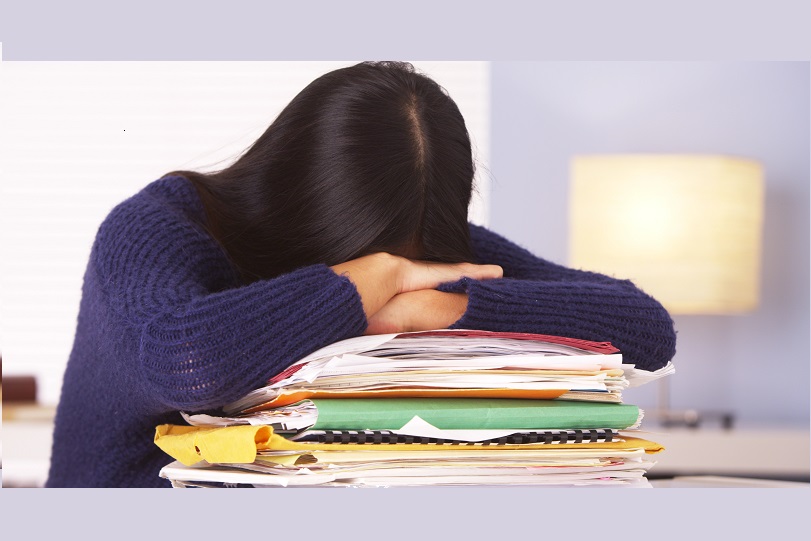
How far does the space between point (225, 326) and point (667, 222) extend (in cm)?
195

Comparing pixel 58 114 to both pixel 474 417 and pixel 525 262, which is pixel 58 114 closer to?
pixel 525 262

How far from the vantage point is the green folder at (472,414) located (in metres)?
0.55

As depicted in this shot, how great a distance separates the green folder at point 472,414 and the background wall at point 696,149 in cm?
213

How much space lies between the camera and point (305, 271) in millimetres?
677

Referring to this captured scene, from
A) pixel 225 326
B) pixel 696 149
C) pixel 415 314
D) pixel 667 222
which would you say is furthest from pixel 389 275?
pixel 696 149

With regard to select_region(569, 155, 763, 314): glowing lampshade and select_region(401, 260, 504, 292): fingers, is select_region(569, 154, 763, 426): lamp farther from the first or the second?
select_region(401, 260, 504, 292): fingers

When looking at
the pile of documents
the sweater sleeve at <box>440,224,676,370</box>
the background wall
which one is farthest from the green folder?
the background wall

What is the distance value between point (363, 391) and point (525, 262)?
1.66 feet

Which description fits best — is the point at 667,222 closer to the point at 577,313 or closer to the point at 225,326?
the point at 577,313

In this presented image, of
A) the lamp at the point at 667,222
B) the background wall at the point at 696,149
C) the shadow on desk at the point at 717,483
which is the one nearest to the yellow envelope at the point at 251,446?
the shadow on desk at the point at 717,483

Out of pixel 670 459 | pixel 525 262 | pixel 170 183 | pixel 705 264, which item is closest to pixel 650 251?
pixel 705 264

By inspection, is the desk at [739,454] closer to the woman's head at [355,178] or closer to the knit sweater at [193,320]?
the knit sweater at [193,320]

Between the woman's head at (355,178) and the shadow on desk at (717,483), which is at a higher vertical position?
the woman's head at (355,178)

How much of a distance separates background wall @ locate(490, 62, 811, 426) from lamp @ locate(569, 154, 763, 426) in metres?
0.35
